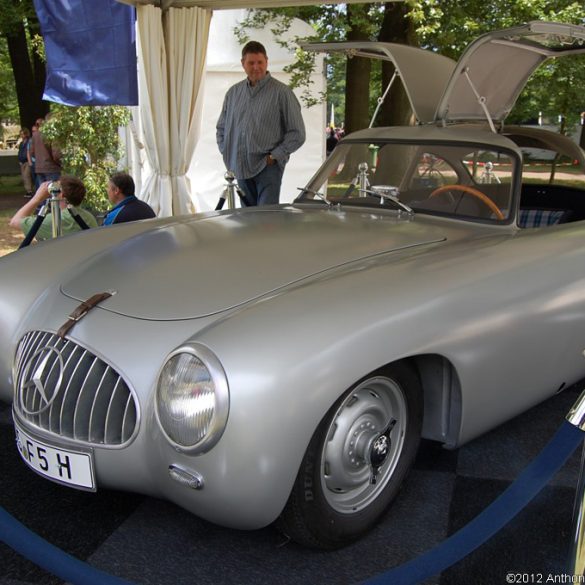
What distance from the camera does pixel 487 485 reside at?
280 cm

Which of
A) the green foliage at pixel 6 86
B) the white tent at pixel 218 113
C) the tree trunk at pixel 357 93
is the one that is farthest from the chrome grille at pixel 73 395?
the green foliage at pixel 6 86

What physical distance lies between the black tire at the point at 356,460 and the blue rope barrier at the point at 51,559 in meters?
0.63

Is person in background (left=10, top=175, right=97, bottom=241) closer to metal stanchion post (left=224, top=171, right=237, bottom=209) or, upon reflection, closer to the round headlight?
metal stanchion post (left=224, top=171, right=237, bottom=209)

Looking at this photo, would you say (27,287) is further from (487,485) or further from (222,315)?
(487,485)

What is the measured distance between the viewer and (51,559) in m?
1.79

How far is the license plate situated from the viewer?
222 cm

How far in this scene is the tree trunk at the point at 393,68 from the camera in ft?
31.0

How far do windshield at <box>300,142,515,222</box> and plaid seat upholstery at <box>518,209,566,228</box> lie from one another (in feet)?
2.60

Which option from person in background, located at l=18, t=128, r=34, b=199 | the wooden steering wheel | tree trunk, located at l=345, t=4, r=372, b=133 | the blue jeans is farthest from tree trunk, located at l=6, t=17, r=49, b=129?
the wooden steering wheel

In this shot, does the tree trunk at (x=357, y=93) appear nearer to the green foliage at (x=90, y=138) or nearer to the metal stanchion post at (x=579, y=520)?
the green foliage at (x=90, y=138)

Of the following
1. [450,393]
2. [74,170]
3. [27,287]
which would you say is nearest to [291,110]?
[27,287]

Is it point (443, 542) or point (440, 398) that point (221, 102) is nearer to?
point (440, 398)

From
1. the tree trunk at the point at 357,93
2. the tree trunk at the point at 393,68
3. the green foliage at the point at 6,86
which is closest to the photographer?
the tree trunk at the point at 393,68

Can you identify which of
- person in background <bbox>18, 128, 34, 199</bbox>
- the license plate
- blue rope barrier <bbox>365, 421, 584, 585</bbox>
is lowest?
person in background <bbox>18, 128, 34, 199</bbox>
